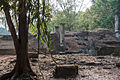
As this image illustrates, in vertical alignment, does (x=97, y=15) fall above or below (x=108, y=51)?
above

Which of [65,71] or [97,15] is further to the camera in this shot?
[97,15]

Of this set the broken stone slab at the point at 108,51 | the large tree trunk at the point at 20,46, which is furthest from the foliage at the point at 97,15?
the large tree trunk at the point at 20,46

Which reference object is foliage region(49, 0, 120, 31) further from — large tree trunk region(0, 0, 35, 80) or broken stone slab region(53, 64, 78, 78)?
large tree trunk region(0, 0, 35, 80)

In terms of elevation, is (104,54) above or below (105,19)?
below

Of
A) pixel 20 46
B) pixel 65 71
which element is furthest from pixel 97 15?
pixel 20 46

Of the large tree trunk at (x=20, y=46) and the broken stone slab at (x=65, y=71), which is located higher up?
the large tree trunk at (x=20, y=46)

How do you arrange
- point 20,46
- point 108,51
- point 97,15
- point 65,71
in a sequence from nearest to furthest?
point 20,46 → point 65,71 → point 108,51 → point 97,15

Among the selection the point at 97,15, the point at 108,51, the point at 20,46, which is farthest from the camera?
the point at 97,15

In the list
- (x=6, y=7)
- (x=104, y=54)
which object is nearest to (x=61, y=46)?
(x=104, y=54)

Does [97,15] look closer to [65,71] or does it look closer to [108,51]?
[108,51]

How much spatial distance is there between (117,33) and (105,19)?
510 cm

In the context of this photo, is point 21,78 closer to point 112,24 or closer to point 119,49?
point 119,49

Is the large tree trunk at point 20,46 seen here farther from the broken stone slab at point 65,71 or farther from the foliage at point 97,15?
the foliage at point 97,15

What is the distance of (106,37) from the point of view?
18.8 metres
